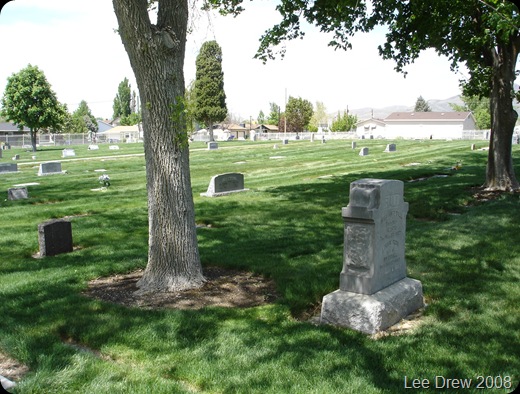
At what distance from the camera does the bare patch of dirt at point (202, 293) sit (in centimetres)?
628

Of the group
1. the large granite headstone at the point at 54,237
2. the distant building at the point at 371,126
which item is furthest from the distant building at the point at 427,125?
the large granite headstone at the point at 54,237

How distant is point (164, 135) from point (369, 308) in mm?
3365

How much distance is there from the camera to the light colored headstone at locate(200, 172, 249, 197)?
16.2 m

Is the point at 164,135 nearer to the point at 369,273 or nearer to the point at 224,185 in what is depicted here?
the point at 369,273

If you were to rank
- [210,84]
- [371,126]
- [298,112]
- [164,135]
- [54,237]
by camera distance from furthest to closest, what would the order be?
1. [298,112]
2. [371,126]
3. [210,84]
4. [54,237]
5. [164,135]

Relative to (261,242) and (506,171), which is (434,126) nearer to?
(506,171)

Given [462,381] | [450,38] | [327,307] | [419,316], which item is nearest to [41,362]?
[327,307]

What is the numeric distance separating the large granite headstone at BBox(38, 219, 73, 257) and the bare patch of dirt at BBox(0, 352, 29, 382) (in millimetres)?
4549

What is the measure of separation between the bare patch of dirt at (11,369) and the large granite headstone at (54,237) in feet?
14.9

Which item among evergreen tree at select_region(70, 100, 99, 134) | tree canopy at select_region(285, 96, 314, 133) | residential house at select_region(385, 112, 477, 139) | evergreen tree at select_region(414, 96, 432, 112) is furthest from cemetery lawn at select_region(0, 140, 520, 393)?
evergreen tree at select_region(414, 96, 432, 112)

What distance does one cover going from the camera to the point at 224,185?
16.5m

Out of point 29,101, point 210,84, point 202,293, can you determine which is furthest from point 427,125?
point 202,293

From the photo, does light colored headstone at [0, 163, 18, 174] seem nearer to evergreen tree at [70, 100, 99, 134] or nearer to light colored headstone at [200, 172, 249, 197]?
light colored headstone at [200, 172, 249, 197]

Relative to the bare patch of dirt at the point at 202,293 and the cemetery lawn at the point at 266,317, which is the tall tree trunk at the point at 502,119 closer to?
the cemetery lawn at the point at 266,317
